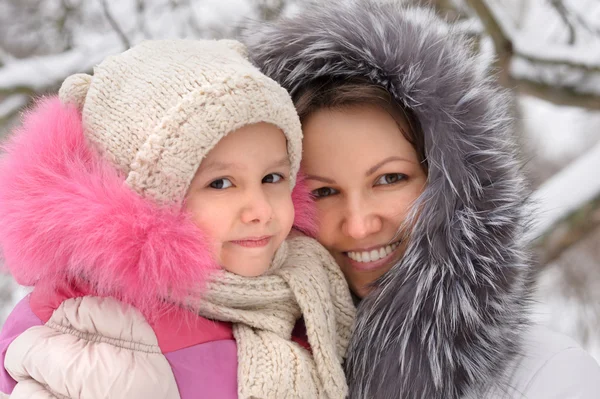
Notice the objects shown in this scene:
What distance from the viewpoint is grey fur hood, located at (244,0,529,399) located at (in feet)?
4.66

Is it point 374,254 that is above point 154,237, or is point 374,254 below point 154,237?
below

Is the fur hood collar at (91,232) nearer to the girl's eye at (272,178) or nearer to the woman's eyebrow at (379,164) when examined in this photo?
the girl's eye at (272,178)

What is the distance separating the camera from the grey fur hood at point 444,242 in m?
1.42

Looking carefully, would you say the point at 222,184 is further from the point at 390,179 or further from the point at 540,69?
the point at 540,69

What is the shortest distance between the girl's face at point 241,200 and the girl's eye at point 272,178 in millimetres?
24

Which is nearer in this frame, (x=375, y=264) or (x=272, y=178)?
(x=272, y=178)

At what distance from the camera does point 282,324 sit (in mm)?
1309

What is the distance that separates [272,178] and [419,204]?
360 mm

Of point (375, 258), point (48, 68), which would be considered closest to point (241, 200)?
point (375, 258)

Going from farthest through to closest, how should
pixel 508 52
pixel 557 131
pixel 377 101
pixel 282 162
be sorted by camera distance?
pixel 557 131 < pixel 508 52 < pixel 377 101 < pixel 282 162

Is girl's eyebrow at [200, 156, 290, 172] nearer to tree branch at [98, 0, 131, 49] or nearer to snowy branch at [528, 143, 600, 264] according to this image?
snowy branch at [528, 143, 600, 264]

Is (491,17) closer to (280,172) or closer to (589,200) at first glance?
(589,200)

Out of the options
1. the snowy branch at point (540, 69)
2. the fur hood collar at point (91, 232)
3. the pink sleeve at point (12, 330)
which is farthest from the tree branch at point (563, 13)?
the pink sleeve at point (12, 330)

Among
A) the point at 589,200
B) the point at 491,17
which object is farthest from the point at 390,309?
the point at 491,17
